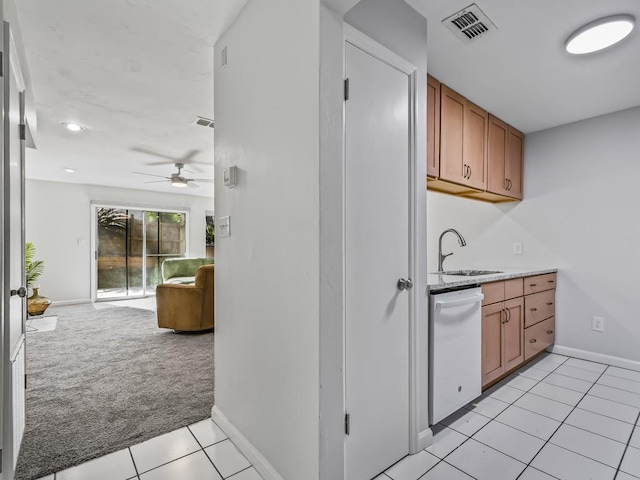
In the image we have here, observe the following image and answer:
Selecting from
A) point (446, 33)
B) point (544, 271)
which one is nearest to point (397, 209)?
point (446, 33)

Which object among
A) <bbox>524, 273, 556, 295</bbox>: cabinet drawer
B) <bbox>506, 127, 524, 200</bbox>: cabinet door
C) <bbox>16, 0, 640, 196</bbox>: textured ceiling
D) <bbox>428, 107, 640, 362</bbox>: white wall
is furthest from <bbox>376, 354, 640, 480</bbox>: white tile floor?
<bbox>16, 0, 640, 196</bbox>: textured ceiling

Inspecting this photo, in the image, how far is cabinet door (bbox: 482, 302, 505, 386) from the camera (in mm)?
2266

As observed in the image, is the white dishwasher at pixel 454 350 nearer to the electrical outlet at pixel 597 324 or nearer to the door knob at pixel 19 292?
the electrical outlet at pixel 597 324

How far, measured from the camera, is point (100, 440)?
1.81m

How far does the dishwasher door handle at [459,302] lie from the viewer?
1828 millimetres

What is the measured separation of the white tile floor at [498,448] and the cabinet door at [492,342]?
178 mm

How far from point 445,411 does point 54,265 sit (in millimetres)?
7098

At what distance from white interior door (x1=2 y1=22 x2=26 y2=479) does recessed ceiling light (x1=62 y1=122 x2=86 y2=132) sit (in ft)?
5.04

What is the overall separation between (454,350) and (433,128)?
4.83 feet

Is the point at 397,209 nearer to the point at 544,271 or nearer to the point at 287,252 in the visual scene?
the point at 287,252

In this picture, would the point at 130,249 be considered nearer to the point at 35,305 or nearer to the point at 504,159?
the point at 35,305

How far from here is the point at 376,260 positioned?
5.00 feet

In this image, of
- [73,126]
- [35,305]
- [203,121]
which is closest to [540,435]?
[203,121]

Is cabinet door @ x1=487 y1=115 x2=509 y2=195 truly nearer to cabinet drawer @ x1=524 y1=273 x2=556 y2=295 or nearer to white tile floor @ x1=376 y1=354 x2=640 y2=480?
cabinet drawer @ x1=524 y1=273 x2=556 y2=295
